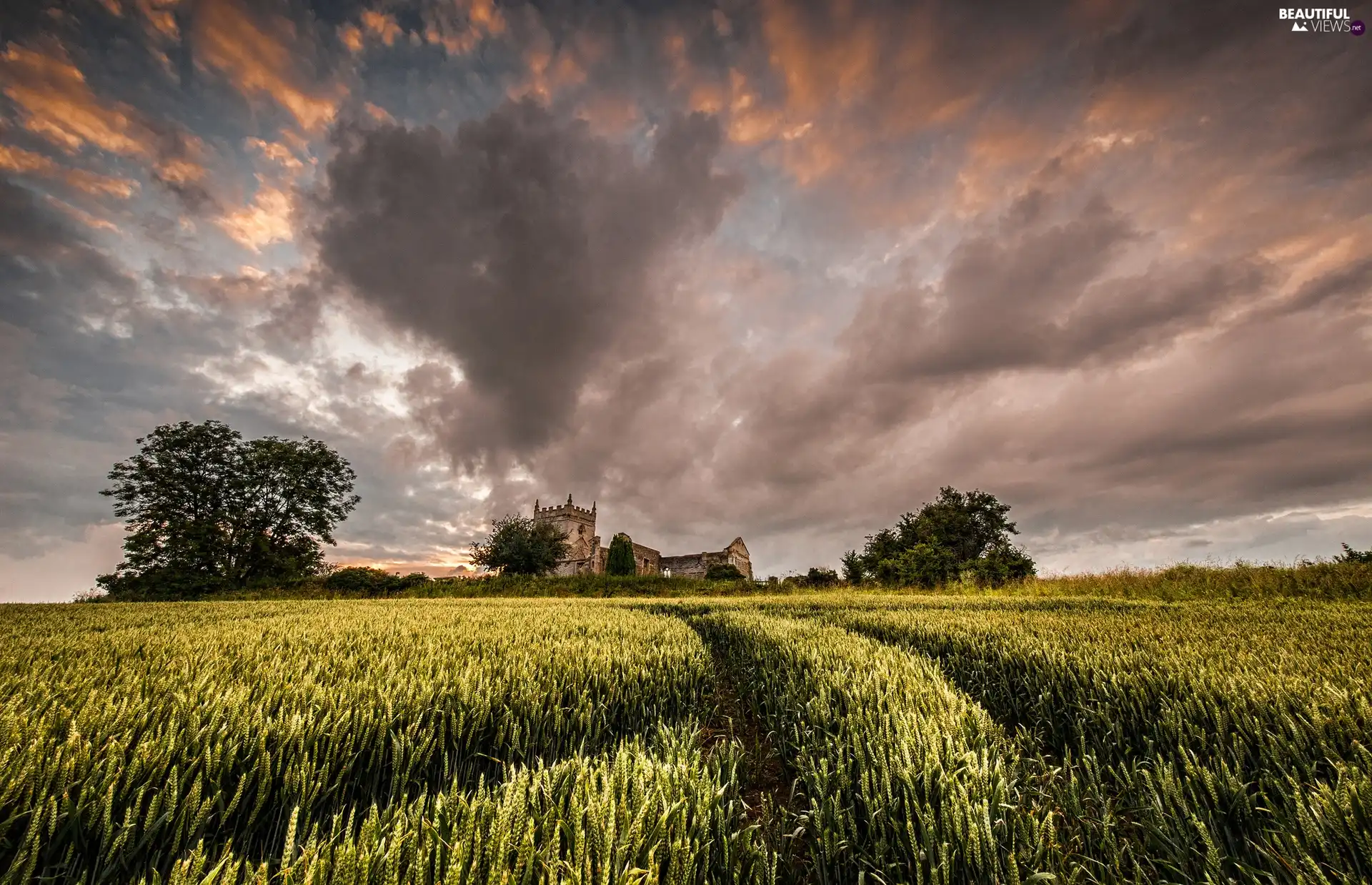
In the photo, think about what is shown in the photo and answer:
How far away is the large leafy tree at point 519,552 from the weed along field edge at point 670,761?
38243 mm

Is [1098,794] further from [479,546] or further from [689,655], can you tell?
[479,546]

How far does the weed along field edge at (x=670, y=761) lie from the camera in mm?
1276

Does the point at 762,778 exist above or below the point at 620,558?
below

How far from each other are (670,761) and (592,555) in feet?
227

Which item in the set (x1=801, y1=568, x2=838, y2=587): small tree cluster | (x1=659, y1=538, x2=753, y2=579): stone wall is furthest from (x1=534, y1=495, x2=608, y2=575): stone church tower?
(x1=801, y1=568, x2=838, y2=587): small tree cluster

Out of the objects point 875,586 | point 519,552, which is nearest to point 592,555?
point 519,552

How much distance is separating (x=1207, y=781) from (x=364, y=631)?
6.52 m

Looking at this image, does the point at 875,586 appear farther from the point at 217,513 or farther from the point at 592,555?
the point at 592,555

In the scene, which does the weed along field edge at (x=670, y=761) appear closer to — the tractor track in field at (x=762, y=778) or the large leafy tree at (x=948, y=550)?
the tractor track in field at (x=762, y=778)

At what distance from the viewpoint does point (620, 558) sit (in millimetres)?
48031

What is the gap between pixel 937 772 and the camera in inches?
72.7

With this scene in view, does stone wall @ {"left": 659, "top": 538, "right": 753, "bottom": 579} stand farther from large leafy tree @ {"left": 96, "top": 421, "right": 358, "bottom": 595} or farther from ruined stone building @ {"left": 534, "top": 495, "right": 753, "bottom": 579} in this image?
large leafy tree @ {"left": 96, "top": 421, "right": 358, "bottom": 595}

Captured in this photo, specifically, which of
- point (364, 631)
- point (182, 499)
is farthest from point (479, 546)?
point (364, 631)

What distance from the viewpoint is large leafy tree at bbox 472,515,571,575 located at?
136 ft
